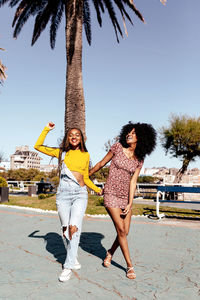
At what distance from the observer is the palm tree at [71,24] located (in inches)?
463

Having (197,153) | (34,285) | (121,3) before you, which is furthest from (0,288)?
(197,153)

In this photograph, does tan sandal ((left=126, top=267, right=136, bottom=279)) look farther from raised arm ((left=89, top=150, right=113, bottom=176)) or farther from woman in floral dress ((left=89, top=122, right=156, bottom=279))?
raised arm ((left=89, top=150, right=113, bottom=176))

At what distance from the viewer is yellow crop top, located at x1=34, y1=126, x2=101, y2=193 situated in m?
3.61

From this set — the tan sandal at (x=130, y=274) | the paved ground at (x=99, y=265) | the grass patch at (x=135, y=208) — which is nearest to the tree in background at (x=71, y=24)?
the grass patch at (x=135, y=208)

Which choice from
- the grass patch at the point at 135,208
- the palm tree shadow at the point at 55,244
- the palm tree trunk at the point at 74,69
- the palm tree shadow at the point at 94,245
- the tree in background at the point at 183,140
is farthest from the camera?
the tree in background at the point at 183,140

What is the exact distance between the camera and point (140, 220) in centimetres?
838

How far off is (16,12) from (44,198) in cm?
931

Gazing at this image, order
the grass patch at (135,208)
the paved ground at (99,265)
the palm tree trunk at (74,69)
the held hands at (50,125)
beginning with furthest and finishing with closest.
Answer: the palm tree trunk at (74,69) < the grass patch at (135,208) < the held hands at (50,125) < the paved ground at (99,265)

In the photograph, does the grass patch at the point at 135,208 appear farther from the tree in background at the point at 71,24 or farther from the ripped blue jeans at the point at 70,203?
the ripped blue jeans at the point at 70,203

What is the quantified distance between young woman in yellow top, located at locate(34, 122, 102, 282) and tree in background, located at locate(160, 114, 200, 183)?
67.0 ft

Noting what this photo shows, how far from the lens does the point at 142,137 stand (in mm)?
3879

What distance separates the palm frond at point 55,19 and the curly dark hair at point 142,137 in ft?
41.2

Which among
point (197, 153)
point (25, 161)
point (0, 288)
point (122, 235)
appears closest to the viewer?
point (0, 288)

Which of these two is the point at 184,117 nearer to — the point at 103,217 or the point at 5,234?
the point at 103,217
